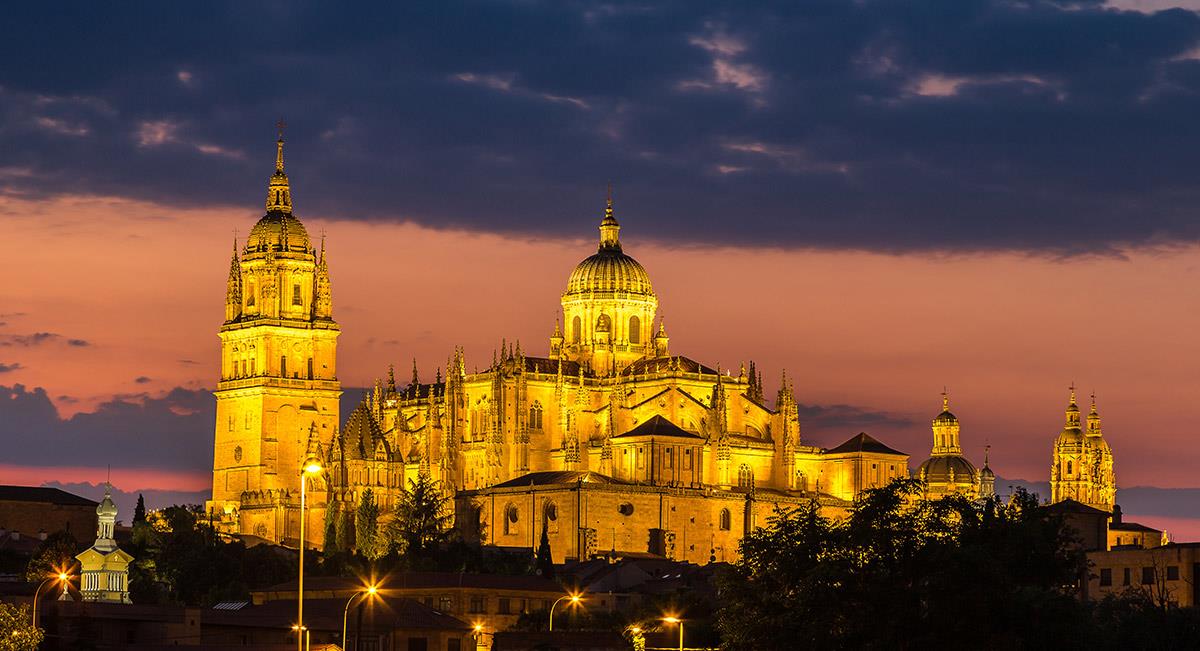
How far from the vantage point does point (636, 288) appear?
188 metres

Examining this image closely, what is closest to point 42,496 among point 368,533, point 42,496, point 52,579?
point 42,496

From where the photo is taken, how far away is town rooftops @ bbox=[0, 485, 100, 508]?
179 meters

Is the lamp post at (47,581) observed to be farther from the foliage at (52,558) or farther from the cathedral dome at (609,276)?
the cathedral dome at (609,276)

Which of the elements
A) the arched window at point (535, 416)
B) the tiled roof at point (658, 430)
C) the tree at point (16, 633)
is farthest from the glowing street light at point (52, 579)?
the arched window at point (535, 416)

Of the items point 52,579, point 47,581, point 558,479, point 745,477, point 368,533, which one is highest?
point 745,477

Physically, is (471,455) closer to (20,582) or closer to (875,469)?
(875,469)

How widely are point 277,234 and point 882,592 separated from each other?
108 metres

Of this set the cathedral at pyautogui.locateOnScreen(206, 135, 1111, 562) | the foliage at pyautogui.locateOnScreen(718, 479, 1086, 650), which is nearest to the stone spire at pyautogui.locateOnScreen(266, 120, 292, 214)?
the cathedral at pyautogui.locateOnScreen(206, 135, 1111, 562)

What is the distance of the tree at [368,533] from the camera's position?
157500 mm

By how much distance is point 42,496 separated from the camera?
181000 mm

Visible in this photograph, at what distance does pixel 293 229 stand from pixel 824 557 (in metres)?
107

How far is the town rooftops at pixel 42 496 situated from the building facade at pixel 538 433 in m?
9.37

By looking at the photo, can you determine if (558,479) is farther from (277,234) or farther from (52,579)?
(52,579)

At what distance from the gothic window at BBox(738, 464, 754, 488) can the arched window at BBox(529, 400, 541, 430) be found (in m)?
13.9
